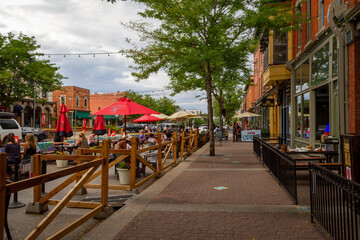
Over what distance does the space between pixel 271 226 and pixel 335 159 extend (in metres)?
6.05

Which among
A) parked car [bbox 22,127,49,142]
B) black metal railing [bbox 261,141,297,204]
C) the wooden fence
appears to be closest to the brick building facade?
parked car [bbox 22,127,49,142]

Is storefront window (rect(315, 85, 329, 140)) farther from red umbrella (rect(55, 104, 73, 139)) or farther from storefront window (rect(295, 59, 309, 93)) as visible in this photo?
red umbrella (rect(55, 104, 73, 139))

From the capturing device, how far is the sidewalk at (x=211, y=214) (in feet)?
14.3

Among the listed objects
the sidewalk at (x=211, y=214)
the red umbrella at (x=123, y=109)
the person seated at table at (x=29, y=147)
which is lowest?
the sidewalk at (x=211, y=214)

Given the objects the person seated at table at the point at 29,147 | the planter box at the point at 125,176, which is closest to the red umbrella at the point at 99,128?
the person seated at table at the point at 29,147

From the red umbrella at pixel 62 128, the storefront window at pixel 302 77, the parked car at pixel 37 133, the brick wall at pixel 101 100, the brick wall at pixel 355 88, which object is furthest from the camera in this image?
the brick wall at pixel 101 100

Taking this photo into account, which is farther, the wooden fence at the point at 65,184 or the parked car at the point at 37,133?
the parked car at the point at 37,133

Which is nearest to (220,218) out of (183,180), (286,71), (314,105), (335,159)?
(183,180)

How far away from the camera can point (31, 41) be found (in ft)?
99.7

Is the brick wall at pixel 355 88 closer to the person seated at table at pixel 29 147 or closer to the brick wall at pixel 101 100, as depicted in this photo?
the person seated at table at pixel 29 147

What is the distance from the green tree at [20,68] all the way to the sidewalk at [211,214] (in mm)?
25665

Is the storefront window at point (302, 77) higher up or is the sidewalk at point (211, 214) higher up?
the storefront window at point (302, 77)

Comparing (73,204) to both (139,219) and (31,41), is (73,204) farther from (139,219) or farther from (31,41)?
(31,41)

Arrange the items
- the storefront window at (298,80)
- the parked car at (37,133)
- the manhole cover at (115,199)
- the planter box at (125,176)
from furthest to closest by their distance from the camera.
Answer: the parked car at (37,133) → the storefront window at (298,80) → the planter box at (125,176) → the manhole cover at (115,199)
